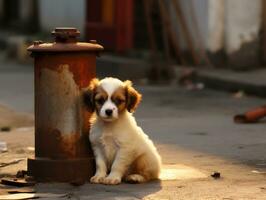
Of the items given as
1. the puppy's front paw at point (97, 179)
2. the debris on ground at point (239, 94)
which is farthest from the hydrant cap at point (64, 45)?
the debris on ground at point (239, 94)

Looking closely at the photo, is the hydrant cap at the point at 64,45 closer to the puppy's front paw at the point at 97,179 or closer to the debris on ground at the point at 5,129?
the puppy's front paw at the point at 97,179

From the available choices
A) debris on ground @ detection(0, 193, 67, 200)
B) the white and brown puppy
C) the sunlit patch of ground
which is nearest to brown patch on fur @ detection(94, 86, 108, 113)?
the white and brown puppy

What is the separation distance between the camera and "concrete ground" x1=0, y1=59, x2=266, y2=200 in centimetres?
701

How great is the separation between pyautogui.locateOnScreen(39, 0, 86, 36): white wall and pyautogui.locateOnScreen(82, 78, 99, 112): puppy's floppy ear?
1240 cm

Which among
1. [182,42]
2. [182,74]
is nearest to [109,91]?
[182,74]

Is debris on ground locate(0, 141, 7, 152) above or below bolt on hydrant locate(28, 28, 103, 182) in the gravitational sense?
below

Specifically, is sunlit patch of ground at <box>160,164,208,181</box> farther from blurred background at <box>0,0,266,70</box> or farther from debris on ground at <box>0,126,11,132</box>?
blurred background at <box>0,0,266,70</box>

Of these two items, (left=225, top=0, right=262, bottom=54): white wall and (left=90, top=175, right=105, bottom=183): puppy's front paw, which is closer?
(left=90, top=175, right=105, bottom=183): puppy's front paw

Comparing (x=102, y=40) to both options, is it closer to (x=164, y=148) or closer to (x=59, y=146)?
(x=164, y=148)

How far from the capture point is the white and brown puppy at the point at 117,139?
23.3 feet

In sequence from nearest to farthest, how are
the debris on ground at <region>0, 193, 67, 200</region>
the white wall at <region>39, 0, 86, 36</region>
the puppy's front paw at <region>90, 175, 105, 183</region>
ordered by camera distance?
the debris on ground at <region>0, 193, 67, 200</region>, the puppy's front paw at <region>90, 175, 105, 183</region>, the white wall at <region>39, 0, 86, 36</region>

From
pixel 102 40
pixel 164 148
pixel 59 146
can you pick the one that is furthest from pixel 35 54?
pixel 102 40

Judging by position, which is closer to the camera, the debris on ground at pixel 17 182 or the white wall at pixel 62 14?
the debris on ground at pixel 17 182

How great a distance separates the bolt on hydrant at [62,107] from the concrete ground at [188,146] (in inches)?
6.9
